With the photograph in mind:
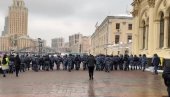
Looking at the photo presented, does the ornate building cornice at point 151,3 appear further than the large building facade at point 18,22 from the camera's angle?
No

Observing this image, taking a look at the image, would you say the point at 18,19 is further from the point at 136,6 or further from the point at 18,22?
the point at 136,6

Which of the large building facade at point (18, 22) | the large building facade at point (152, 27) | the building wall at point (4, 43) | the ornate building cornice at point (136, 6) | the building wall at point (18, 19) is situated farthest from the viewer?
the building wall at point (4, 43)

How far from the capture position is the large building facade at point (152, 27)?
32.5m

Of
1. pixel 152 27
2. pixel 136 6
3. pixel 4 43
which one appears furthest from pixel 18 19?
pixel 152 27

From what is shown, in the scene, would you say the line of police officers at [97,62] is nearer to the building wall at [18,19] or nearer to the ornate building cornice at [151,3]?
the ornate building cornice at [151,3]

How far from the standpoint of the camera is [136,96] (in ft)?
46.0

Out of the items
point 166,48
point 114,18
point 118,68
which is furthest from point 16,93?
point 114,18

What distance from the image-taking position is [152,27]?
3538cm

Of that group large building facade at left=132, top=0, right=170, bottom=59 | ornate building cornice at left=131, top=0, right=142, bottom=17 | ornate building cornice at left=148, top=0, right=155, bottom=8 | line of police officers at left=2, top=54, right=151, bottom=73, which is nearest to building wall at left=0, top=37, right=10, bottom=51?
ornate building cornice at left=131, top=0, right=142, bottom=17

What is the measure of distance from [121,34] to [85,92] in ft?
217

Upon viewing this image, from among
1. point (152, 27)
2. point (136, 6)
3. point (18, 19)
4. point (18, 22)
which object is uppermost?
point (18, 19)

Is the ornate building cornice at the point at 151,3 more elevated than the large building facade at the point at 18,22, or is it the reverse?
the large building facade at the point at 18,22

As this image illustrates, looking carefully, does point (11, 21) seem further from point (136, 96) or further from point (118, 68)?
point (136, 96)

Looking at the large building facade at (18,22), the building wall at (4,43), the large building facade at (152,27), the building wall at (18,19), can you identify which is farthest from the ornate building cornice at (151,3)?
the building wall at (4,43)
